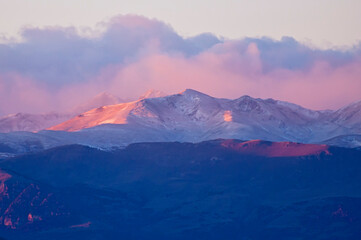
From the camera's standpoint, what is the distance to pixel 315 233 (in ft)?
589

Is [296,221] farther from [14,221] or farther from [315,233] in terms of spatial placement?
[14,221]

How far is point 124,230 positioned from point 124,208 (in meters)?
12.2

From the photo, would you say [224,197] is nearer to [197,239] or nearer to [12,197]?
[197,239]

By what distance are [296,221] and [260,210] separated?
28.1 ft

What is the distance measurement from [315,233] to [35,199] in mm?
46257

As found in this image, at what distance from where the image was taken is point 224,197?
197250 mm

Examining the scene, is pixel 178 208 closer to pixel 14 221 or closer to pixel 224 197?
pixel 224 197

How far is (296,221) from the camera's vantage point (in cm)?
18388

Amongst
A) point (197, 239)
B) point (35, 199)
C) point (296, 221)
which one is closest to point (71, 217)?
point (35, 199)

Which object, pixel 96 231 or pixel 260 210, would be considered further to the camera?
pixel 260 210

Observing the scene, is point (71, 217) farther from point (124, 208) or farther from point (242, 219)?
point (242, 219)

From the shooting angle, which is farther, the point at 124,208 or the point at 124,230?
the point at 124,208

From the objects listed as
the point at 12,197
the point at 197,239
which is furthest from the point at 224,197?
the point at 12,197

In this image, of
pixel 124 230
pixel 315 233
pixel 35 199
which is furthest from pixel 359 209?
→ pixel 35 199
